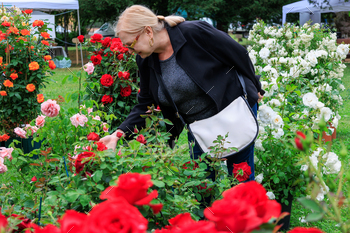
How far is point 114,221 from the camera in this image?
50 cm

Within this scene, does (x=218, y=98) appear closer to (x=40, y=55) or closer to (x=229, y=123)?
(x=229, y=123)

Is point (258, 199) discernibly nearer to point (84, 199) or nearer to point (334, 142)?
point (84, 199)

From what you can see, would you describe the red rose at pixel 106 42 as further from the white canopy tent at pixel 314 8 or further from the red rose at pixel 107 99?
the white canopy tent at pixel 314 8

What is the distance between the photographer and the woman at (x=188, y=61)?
1.77m

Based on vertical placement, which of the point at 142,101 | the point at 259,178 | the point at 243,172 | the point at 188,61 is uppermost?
the point at 188,61

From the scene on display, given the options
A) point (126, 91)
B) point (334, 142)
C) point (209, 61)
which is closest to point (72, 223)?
point (209, 61)

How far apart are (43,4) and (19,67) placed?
27.9 feet

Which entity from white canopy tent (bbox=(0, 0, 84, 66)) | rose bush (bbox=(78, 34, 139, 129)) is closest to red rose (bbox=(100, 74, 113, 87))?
rose bush (bbox=(78, 34, 139, 129))

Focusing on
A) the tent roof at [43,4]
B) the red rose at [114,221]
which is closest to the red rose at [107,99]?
the red rose at [114,221]

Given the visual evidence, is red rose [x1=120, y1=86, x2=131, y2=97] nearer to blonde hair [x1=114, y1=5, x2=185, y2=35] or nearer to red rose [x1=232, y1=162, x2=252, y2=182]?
blonde hair [x1=114, y1=5, x2=185, y2=35]

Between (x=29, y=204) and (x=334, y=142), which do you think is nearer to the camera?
(x=29, y=204)

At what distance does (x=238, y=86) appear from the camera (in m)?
1.88

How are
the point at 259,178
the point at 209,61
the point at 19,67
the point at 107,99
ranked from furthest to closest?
1. the point at 19,67
2. the point at 107,99
3. the point at 259,178
4. the point at 209,61

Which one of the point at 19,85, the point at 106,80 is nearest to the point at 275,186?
the point at 106,80
